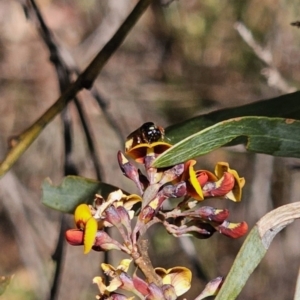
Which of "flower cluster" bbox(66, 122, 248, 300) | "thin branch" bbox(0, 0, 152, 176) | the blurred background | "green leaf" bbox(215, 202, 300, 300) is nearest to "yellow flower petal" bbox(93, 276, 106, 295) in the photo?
"flower cluster" bbox(66, 122, 248, 300)

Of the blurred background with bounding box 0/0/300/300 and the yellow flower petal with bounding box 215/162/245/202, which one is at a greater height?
the yellow flower petal with bounding box 215/162/245/202

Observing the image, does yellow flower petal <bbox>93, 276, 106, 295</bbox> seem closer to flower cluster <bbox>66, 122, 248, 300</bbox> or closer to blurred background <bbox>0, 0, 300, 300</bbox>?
flower cluster <bbox>66, 122, 248, 300</bbox>

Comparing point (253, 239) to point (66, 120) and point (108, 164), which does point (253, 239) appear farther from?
point (108, 164)

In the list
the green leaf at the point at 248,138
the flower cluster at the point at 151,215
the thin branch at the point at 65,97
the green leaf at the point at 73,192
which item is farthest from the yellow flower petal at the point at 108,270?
the thin branch at the point at 65,97

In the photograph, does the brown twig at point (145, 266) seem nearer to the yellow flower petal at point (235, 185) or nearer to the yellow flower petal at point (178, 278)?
the yellow flower petal at point (178, 278)

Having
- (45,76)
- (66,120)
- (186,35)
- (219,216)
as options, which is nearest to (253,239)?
(219,216)

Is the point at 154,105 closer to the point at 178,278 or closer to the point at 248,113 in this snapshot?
the point at 248,113
